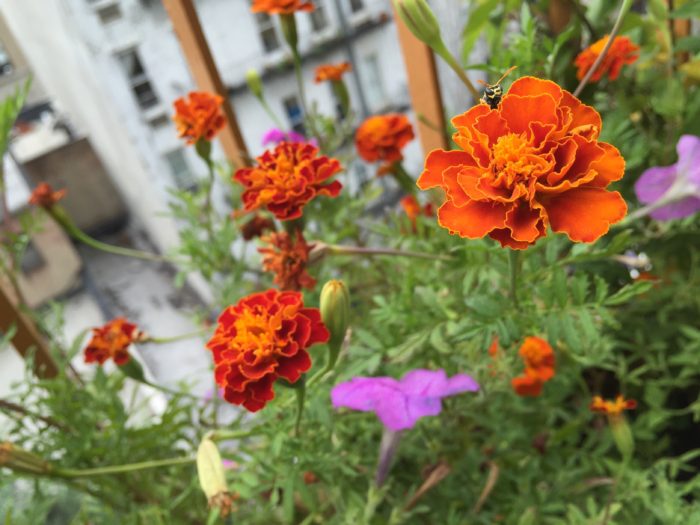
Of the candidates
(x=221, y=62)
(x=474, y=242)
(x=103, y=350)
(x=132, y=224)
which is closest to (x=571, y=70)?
(x=474, y=242)

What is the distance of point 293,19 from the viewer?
0.58 meters

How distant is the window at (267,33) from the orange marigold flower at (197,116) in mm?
2237

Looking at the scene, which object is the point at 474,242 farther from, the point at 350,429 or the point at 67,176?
the point at 67,176

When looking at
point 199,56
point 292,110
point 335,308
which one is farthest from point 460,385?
point 292,110

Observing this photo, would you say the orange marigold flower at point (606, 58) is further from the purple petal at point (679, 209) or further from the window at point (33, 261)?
the window at point (33, 261)

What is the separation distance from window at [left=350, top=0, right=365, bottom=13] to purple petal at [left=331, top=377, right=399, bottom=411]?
2771 mm

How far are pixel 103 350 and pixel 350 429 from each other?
236 mm

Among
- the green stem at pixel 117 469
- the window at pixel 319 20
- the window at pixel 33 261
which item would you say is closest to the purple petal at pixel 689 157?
the green stem at pixel 117 469

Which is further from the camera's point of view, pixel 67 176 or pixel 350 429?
pixel 67 176

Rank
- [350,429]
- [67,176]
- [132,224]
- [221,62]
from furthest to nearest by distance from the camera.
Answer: [132,224] → [67,176] → [221,62] → [350,429]

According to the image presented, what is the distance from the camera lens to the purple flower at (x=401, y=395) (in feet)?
1.45

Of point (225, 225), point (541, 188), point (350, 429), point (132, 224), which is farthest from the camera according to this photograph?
point (132, 224)

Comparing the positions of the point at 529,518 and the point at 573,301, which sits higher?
the point at 573,301

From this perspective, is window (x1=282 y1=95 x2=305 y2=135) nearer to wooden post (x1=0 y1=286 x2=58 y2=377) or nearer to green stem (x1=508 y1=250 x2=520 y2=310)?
wooden post (x1=0 y1=286 x2=58 y2=377)
